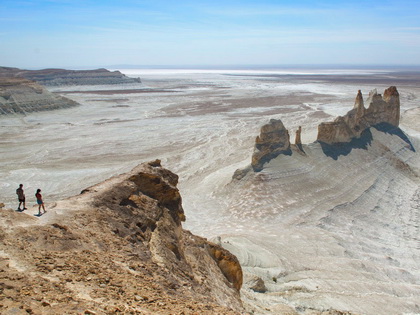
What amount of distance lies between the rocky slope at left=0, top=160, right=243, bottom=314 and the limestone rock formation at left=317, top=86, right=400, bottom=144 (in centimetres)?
1599

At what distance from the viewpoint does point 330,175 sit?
2072 cm

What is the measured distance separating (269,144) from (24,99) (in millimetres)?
48285

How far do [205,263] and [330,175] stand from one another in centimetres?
1450

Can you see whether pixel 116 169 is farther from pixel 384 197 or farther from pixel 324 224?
pixel 384 197

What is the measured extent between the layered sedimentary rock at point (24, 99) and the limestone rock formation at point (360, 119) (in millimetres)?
44904

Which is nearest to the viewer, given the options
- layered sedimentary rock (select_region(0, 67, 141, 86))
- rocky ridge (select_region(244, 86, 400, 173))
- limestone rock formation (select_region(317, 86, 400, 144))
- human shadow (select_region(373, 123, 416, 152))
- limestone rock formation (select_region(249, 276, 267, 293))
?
limestone rock formation (select_region(249, 276, 267, 293))

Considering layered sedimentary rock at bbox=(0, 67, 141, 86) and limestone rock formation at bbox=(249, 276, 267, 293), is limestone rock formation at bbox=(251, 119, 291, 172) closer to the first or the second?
limestone rock formation at bbox=(249, 276, 267, 293)

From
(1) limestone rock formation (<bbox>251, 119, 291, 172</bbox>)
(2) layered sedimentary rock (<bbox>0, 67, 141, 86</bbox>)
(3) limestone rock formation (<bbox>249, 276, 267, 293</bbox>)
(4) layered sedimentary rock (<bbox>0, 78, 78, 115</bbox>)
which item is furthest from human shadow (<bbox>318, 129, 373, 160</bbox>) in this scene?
(2) layered sedimentary rock (<bbox>0, 67, 141, 86</bbox>)

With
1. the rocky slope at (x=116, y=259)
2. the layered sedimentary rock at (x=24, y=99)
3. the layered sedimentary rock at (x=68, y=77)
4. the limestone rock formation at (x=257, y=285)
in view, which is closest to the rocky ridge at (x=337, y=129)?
the limestone rock formation at (x=257, y=285)

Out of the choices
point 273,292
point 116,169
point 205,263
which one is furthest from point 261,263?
point 116,169

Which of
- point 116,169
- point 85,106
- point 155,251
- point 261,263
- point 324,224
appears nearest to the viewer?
point 155,251

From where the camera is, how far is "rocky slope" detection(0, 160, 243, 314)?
4.62 m

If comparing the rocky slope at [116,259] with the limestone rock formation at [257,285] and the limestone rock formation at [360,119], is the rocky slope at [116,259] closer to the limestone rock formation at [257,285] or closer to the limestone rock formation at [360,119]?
the limestone rock formation at [257,285]

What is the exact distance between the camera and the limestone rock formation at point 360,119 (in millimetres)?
23359
